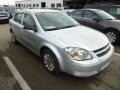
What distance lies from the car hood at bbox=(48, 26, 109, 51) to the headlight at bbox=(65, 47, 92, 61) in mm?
97

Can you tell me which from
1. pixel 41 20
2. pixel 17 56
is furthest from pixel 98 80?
pixel 17 56

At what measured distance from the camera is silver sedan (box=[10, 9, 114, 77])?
3.20m

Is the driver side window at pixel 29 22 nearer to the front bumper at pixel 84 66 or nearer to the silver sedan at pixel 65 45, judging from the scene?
the silver sedan at pixel 65 45

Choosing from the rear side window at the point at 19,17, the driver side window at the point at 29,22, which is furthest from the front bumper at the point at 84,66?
the rear side window at the point at 19,17

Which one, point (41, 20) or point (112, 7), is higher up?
point (112, 7)

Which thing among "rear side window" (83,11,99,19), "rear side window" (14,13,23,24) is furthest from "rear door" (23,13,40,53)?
"rear side window" (83,11,99,19)

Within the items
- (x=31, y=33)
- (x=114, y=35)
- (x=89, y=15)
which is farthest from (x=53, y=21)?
(x=89, y=15)

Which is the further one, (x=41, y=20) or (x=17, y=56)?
(x=17, y=56)

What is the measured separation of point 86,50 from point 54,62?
83 centimetres

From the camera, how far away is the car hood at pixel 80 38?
132 inches

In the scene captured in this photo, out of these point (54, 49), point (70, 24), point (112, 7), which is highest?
point (112, 7)

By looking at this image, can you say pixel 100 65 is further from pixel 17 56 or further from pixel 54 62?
pixel 17 56

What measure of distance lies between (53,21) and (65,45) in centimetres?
137

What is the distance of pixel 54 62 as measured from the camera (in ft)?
11.7
